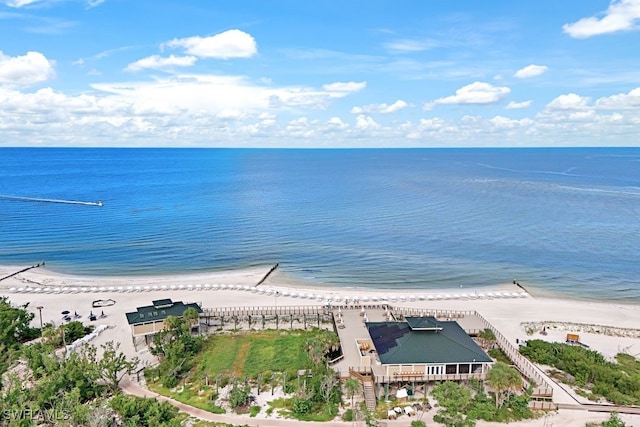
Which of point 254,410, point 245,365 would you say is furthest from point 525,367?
point 245,365

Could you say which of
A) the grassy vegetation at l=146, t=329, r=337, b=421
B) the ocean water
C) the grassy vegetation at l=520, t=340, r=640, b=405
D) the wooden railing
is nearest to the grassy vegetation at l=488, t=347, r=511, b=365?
the wooden railing

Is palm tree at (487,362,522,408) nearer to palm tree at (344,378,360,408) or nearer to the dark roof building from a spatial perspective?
palm tree at (344,378,360,408)

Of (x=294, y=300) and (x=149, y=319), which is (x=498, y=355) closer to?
(x=294, y=300)

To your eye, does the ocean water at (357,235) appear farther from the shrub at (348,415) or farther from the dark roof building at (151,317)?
the shrub at (348,415)

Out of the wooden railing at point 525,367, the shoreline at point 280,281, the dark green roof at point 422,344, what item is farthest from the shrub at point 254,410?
Result: the shoreline at point 280,281

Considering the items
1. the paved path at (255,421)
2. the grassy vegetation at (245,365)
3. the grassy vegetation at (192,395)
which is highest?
the grassy vegetation at (245,365)

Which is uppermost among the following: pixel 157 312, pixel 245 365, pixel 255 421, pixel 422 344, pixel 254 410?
pixel 157 312
